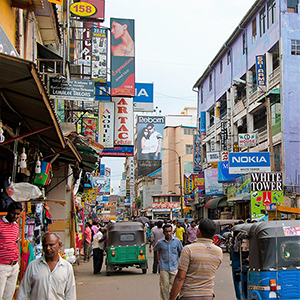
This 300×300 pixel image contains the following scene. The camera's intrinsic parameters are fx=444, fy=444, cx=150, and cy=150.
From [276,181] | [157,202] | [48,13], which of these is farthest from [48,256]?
[157,202]

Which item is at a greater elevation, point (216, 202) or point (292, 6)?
point (292, 6)

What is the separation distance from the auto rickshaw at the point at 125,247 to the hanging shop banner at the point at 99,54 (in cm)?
682

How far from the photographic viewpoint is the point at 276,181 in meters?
24.2

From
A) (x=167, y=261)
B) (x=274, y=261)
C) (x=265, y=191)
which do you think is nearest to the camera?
(x=274, y=261)

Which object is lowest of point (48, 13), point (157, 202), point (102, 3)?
point (157, 202)

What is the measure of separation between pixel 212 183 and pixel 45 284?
1556 inches

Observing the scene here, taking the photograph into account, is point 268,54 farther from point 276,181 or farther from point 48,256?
point 48,256

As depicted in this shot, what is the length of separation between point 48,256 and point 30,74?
2593 millimetres

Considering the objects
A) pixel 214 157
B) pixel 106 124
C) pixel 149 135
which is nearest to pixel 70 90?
pixel 106 124

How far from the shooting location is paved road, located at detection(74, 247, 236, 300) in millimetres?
11023

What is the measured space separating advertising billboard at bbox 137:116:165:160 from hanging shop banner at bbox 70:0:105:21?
243 ft

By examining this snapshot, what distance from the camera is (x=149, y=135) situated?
95.2 meters

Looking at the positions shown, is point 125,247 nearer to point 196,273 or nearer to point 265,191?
point 196,273

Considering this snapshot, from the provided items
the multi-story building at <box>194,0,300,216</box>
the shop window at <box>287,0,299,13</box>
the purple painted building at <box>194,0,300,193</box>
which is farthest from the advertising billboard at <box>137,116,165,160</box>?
the shop window at <box>287,0,299,13</box>
